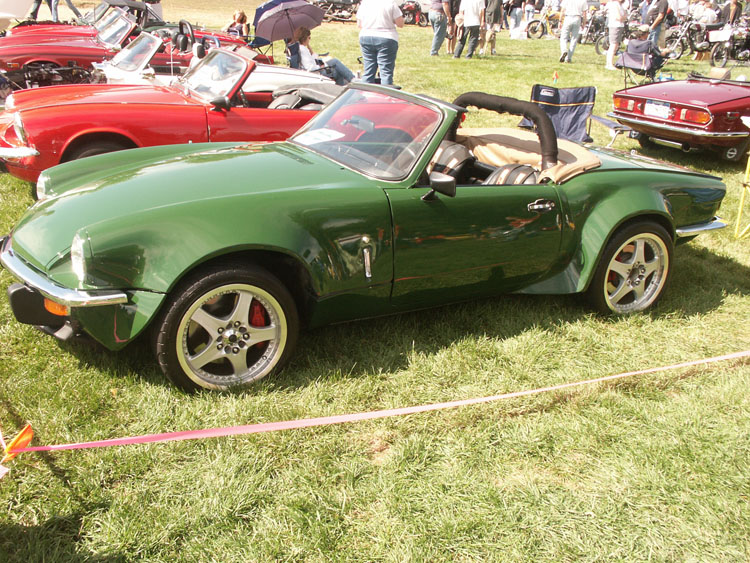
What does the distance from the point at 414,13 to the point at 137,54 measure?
932 inches

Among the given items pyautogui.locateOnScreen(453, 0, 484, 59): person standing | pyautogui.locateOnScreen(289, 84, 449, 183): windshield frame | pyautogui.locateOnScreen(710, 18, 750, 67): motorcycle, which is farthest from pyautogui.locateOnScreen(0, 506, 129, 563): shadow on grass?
pyautogui.locateOnScreen(710, 18, 750, 67): motorcycle

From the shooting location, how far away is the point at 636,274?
416 cm

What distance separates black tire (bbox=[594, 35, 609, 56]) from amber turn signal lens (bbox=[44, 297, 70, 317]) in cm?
2057

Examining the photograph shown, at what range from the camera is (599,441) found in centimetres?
295

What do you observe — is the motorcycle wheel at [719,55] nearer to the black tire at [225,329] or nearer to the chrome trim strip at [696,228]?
the chrome trim strip at [696,228]

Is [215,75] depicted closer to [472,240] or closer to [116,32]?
[472,240]

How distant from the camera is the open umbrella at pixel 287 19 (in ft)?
34.4

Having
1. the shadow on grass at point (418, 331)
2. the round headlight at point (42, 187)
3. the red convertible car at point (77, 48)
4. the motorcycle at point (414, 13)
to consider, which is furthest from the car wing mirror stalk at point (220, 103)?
the motorcycle at point (414, 13)

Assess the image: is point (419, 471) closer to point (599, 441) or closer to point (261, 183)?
point (599, 441)

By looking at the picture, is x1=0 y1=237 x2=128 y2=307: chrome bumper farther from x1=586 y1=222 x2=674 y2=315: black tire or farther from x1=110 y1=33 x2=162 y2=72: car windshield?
x1=110 y1=33 x2=162 y2=72: car windshield

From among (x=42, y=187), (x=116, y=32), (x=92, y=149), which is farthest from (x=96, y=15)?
(x=42, y=187)

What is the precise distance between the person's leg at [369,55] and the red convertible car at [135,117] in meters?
3.64

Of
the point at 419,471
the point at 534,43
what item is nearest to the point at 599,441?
the point at 419,471

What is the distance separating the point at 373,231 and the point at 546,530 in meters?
1.55
